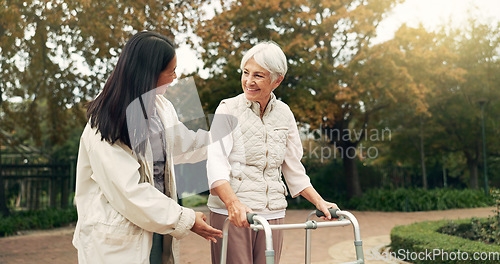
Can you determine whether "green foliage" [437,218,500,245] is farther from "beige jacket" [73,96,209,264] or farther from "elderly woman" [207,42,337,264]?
"beige jacket" [73,96,209,264]

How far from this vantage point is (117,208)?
186 cm

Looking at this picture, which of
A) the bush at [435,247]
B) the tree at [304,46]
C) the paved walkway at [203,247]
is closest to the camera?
the bush at [435,247]

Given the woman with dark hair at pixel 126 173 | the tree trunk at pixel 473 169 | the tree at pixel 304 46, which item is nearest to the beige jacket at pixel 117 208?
the woman with dark hair at pixel 126 173

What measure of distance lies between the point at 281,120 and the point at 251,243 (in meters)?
0.64

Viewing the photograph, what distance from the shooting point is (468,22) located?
2000 cm

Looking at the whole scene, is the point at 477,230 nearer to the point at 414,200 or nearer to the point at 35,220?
the point at 414,200

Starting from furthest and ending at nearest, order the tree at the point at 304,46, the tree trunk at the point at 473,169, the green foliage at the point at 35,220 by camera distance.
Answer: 1. the tree trunk at the point at 473,169
2. the tree at the point at 304,46
3. the green foliage at the point at 35,220

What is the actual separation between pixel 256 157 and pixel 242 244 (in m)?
0.43

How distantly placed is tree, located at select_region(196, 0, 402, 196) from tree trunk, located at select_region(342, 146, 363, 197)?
2002 millimetres

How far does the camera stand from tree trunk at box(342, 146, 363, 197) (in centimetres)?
1659

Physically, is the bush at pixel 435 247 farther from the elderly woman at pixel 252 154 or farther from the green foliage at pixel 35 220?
the green foliage at pixel 35 220

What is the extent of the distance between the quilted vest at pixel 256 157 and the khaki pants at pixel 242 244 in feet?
0.29

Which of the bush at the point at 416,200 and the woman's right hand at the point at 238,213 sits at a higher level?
the woman's right hand at the point at 238,213

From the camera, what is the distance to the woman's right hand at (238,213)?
6.95ft
